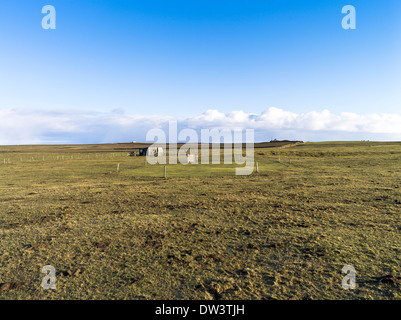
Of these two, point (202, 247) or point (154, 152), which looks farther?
point (154, 152)

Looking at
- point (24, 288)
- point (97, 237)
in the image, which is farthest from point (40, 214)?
point (24, 288)

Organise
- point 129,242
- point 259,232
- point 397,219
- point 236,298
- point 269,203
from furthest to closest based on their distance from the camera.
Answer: point 269,203
point 397,219
point 259,232
point 129,242
point 236,298

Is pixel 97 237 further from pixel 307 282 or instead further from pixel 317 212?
pixel 317 212

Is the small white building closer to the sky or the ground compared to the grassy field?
closer to the sky

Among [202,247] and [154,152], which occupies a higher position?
[154,152]

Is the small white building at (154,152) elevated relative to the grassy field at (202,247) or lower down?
elevated

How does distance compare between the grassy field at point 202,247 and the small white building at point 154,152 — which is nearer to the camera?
the grassy field at point 202,247

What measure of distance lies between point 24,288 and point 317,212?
40.4ft

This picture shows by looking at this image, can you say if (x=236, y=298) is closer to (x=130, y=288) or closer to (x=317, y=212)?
(x=130, y=288)

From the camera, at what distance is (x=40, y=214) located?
42.2 ft

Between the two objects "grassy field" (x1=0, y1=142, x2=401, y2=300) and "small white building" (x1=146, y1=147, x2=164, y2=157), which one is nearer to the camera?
"grassy field" (x1=0, y1=142, x2=401, y2=300)
